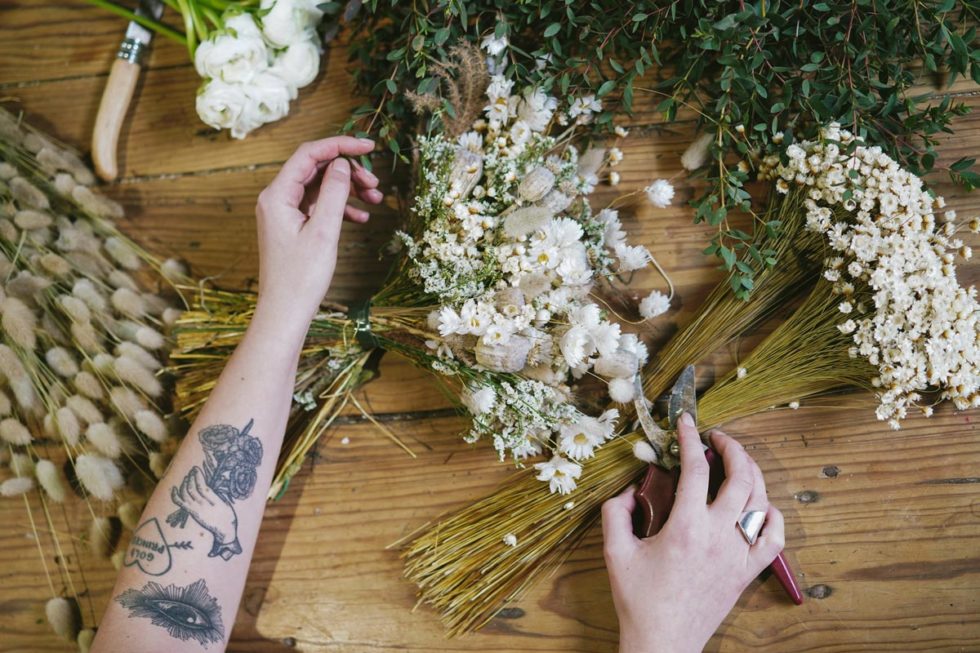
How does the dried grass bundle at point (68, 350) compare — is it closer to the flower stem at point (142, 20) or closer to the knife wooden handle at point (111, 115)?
the knife wooden handle at point (111, 115)

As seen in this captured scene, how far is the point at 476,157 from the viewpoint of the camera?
1271 millimetres

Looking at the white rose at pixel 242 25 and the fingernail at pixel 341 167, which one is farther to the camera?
the white rose at pixel 242 25

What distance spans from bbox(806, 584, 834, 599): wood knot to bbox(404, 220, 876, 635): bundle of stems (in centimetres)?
35

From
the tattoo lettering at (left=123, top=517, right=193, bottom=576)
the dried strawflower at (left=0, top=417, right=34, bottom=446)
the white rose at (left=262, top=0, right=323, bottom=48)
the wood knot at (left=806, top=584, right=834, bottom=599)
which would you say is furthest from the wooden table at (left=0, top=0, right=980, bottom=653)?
the tattoo lettering at (left=123, top=517, right=193, bottom=576)

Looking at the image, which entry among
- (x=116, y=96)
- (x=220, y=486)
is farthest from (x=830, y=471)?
(x=116, y=96)

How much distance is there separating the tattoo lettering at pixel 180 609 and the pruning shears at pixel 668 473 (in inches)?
30.1

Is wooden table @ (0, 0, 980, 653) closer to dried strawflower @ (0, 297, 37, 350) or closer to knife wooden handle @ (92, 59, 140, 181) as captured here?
knife wooden handle @ (92, 59, 140, 181)

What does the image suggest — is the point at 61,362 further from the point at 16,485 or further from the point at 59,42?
the point at 59,42

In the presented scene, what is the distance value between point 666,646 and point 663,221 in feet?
2.66

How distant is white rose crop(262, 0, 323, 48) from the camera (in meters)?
1.44

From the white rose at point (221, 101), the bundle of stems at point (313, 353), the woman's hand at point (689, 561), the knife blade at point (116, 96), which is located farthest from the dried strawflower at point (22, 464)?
the woman's hand at point (689, 561)

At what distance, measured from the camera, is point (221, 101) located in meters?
1.47

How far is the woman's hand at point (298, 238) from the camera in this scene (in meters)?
1.21

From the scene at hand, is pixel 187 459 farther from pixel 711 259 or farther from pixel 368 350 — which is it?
pixel 711 259
